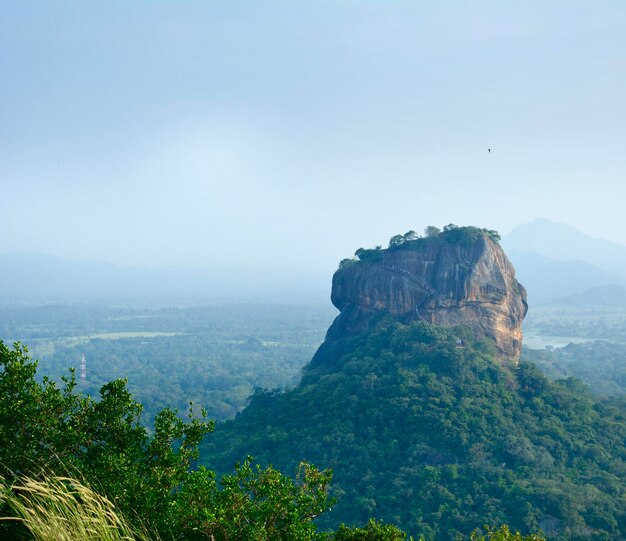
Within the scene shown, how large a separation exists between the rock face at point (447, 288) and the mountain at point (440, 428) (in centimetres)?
9

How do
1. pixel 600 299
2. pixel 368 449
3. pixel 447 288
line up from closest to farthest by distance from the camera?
pixel 368 449 → pixel 447 288 → pixel 600 299

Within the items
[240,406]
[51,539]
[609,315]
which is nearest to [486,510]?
[51,539]

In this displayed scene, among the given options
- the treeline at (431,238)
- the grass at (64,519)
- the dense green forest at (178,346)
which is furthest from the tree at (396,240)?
the grass at (64,519)

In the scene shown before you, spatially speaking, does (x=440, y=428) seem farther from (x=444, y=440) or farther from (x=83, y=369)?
(x=83, y=369)

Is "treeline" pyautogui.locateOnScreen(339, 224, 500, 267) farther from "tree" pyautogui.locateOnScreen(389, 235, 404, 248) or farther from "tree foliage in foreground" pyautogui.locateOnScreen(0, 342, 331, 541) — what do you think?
"tree foliage in foreground" pyautogui.locateOnScreen(0, 342, 331, 541)

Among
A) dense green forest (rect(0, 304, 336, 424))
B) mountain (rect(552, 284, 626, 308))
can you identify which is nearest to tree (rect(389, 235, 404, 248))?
dense green forest (rect(0, 304, 336, 424))

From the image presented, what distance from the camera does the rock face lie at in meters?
32.0

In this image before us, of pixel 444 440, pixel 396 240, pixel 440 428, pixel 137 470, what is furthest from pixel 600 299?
pixel 137 470

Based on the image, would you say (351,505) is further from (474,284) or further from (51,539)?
(51,539)

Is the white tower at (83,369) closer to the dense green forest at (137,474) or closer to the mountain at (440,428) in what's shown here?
the mountain at (440,428)

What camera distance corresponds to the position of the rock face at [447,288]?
32.0 meters

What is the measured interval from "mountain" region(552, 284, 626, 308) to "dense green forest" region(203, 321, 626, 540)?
151 meters

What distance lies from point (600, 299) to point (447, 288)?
530ft

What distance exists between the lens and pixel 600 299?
6752 inches
